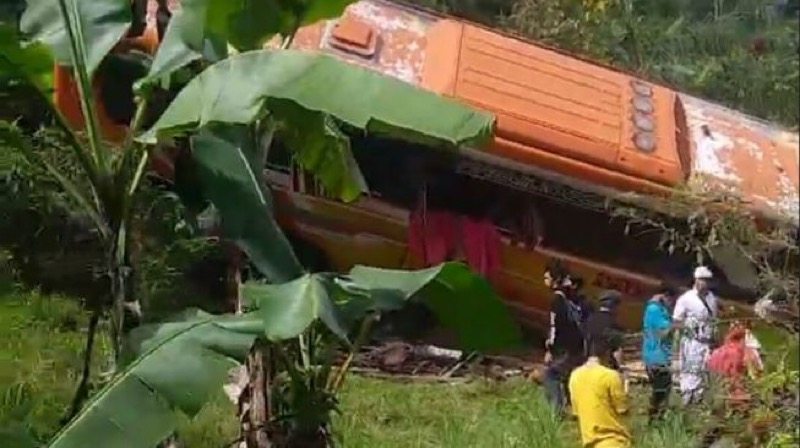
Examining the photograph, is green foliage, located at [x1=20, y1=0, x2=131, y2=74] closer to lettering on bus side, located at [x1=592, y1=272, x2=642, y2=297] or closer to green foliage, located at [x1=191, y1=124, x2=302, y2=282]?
green foliage, located at [x1=191, y1=124, x2=302, y2=282]

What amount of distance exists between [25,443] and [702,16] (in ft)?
7.56

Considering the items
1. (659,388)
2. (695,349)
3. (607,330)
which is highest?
(695,349)

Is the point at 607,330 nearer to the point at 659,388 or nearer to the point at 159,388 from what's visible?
the point at 659,388

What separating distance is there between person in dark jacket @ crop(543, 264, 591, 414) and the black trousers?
26.9 inches

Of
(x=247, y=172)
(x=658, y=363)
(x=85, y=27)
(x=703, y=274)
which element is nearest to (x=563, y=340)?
(x=703, y=274)

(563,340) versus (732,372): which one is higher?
(732,372)

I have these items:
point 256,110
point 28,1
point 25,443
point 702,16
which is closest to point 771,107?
point 256,110

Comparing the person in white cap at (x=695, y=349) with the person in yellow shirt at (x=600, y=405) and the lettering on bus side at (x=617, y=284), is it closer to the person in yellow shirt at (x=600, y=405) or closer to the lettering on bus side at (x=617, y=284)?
the person in yellow shirt at (x=600, y=405)

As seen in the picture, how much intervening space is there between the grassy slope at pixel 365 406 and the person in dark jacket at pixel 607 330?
30 cm

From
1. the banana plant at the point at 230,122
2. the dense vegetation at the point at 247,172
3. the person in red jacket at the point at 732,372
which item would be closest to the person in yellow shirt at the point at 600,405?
the person in red jacket at the point at 732,372

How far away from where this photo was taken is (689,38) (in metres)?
5.86

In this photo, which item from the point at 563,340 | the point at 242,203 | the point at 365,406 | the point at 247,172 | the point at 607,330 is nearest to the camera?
the point at 242,203

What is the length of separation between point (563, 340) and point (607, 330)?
1.48 metres

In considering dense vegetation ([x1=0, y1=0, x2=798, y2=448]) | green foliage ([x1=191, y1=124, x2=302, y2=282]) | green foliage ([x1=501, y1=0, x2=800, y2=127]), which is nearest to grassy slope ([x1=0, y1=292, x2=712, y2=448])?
dense vegetation ([x1=0, y1=0, x2=798, y2=448])
